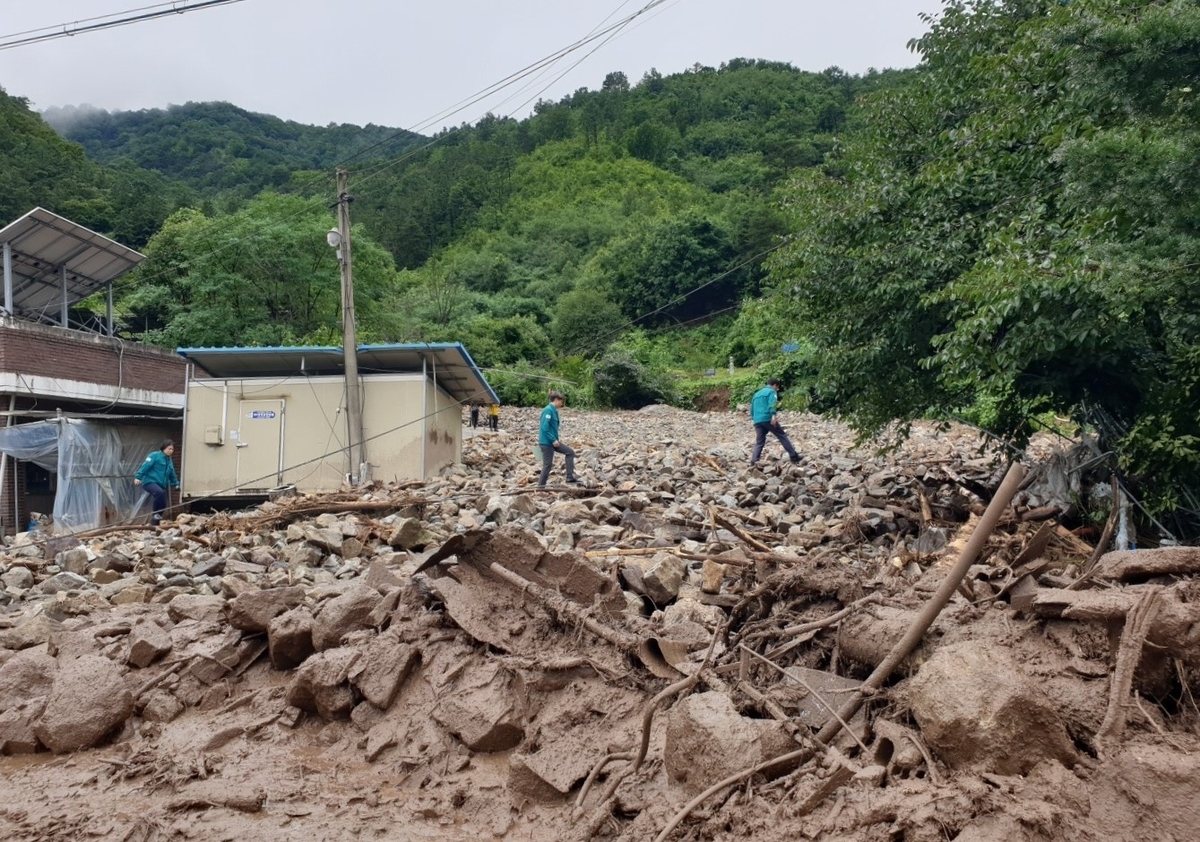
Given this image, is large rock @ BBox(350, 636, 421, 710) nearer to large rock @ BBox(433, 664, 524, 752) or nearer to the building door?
large rock @ BBox(433, 664, 524, 752)

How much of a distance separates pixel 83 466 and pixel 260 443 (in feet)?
9.70

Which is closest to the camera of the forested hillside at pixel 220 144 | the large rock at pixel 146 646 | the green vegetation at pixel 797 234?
the large rock at pixel 146 646

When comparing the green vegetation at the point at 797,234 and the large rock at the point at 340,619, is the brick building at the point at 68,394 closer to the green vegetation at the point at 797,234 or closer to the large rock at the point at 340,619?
the green vegetation at the point at 797,234

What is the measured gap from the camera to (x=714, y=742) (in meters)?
3.49

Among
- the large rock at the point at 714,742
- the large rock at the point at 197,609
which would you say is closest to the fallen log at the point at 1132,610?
the large rock at the point at 714,742

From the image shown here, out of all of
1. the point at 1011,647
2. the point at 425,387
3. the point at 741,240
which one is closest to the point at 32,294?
the point at 425,387

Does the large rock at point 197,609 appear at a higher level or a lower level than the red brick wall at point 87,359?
lower

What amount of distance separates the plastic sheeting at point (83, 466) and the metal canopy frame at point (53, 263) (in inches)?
98.3

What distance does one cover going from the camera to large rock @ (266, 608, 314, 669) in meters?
5.95

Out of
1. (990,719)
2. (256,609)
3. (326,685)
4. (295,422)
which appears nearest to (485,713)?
(326,685)

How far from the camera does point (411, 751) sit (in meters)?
4.95

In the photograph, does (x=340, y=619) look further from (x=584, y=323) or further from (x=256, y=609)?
(x=584, y=323)

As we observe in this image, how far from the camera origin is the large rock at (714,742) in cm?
343

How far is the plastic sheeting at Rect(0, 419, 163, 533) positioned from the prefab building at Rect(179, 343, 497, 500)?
1.47 meters
